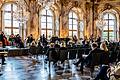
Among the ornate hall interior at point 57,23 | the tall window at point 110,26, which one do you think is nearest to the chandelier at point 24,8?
the ornate hall interior at point 57,23

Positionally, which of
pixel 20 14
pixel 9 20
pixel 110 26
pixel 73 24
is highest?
pixel 20 14

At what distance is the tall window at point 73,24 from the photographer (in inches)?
1050

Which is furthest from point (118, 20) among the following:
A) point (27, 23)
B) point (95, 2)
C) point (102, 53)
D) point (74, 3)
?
point (102, 53)

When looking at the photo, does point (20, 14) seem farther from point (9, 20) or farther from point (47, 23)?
point (47, 23)

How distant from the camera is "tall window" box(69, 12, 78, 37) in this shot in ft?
87.5

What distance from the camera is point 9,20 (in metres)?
23.1

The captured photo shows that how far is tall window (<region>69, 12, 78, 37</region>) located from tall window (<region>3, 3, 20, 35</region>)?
5518mm

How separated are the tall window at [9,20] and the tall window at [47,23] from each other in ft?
8.46

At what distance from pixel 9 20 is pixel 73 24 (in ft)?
21.5

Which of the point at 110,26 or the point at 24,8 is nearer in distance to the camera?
the point at 24,8

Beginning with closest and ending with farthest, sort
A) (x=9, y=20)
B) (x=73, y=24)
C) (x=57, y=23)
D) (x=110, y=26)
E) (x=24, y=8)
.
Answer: (x=24, y=8)
(x=9, y=20)
(x=57, y=23)
(x=73, y=24)
(x=110, y=26)

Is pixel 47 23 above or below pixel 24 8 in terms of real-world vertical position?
below

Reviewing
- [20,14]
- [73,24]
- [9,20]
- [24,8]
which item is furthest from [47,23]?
[20,14]

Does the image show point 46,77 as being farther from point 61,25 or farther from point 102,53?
point 61,25
